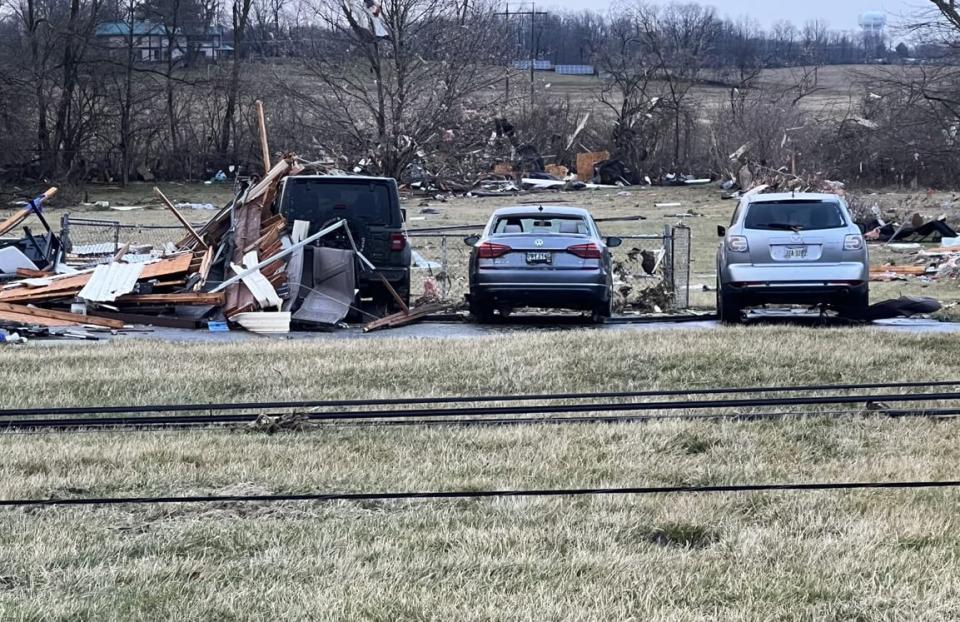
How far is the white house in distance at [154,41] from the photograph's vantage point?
196 ft

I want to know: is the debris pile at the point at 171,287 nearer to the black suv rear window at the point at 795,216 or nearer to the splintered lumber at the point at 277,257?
the splintered lumber at the point at 277,257

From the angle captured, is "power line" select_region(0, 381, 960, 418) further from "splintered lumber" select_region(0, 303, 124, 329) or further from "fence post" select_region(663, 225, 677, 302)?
"fence post" select_region(663, 225, 677, 302)

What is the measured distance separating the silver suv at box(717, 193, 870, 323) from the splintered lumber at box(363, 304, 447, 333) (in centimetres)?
378

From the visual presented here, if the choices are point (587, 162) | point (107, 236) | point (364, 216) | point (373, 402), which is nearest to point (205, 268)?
point (364, 216)

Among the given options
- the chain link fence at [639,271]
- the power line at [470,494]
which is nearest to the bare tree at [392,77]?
the chain link fence at [639,271]

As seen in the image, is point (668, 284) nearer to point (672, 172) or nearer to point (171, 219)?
point (171, 219)

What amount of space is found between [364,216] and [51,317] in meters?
4.12

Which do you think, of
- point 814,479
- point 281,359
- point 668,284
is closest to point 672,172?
point 668,284

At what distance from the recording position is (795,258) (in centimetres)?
1421

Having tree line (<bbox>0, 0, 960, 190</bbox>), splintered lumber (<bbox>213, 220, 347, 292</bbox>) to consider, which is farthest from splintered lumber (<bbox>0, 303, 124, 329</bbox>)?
tree line (<bbox>0, 0, 960, 190</bbox>)

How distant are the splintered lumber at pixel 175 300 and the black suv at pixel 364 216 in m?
1.64

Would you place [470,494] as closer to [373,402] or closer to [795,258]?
[373,402]

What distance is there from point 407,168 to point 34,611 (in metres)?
46.8

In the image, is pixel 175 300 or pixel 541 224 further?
pixel 541 224
